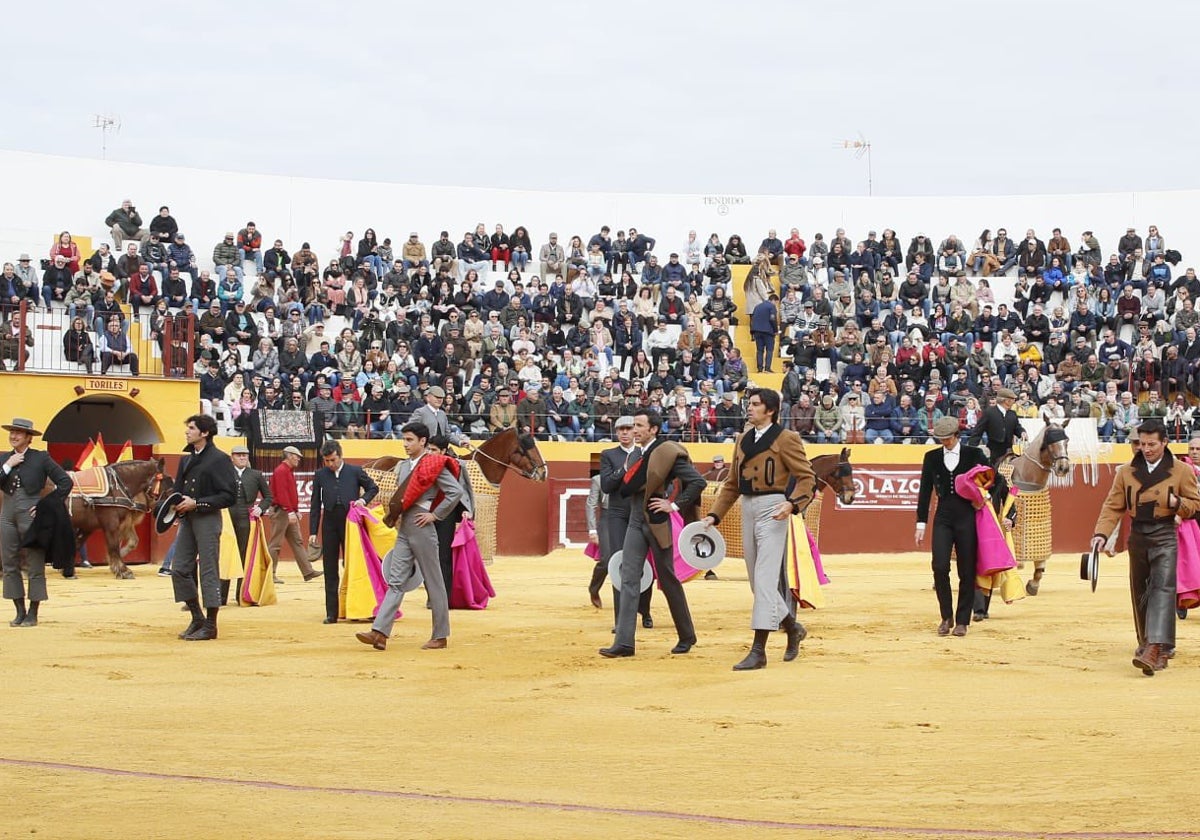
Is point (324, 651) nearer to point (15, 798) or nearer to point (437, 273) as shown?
point (15, 798)

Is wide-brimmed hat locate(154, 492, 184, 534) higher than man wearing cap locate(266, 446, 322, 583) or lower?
higher

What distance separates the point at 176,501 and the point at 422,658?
7.80ft

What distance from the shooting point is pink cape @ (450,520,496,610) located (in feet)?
46.8

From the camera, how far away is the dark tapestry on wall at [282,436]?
2331 centimetres

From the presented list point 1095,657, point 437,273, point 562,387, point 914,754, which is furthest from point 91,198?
point 914,754

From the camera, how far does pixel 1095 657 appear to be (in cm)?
1088

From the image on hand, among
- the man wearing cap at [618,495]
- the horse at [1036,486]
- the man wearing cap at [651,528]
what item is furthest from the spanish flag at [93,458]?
the horse at [1036,486]

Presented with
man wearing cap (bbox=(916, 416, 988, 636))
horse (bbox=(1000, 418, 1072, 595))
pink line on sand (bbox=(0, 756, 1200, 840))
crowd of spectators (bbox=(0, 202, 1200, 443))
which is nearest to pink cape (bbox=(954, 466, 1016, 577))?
man wearing cap (bbox=(916, 416, 988, 636))

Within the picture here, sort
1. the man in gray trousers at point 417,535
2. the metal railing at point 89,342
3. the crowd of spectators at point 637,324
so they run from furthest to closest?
the crowd of spectators at point 637,324, the metal railing at point 89,342, the man in gray trousers at point 417,535

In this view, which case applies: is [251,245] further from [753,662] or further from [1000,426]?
[753,662]

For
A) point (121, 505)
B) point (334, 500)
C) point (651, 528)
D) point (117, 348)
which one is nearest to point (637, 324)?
point (117, 348)

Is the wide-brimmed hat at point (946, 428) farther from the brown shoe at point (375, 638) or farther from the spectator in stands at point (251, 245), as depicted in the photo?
the spectator in stands at point (251, 245)

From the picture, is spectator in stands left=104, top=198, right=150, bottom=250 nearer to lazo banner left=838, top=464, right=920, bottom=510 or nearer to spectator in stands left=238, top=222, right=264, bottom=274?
spectator in stands left=238, top=222, right=264, bottom=274

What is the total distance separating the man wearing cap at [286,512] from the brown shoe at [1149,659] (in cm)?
1009
